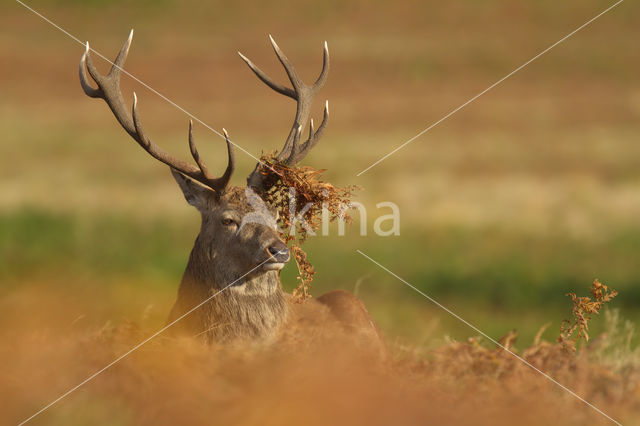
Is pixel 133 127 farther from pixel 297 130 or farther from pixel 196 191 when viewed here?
pixel 297 130

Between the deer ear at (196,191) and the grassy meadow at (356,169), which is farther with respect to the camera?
the deer ear at (196,191)

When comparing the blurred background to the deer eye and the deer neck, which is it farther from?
the deer eye

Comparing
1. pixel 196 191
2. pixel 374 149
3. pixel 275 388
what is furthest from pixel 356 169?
pixel 275 388

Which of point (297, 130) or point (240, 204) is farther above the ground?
point (297, 130)

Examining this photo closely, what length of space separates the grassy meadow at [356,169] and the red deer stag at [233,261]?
50 centimetres

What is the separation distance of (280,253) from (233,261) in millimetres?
533

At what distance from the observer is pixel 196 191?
7.59 meters

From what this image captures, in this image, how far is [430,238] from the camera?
23.2 meters

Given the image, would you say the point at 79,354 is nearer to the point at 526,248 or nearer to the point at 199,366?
the point at 199,366

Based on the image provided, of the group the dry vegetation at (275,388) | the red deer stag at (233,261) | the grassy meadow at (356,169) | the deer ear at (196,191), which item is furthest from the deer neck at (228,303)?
the dry vegetation at (275,388)

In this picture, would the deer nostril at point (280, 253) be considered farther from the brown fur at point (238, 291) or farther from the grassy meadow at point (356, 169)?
the grassy meadow at point (356, 169)

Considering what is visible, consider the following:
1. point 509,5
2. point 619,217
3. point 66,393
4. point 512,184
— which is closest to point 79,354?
point 66,393

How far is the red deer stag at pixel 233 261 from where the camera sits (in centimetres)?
699

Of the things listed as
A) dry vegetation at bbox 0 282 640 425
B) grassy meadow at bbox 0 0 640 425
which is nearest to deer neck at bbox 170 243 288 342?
grassy meadow at bbox 0 0 640 425
